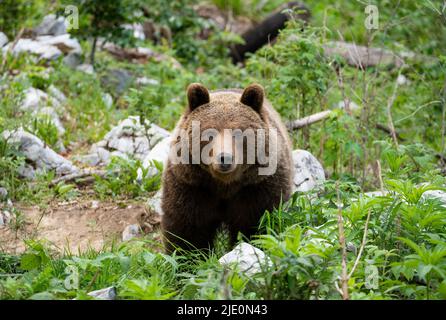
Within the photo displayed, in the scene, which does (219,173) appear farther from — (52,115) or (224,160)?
(52,115)

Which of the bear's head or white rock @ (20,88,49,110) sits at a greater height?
white rock @ (20,88,49,110)

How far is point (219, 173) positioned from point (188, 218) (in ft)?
1.88

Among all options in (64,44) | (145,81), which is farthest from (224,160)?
(64,44)

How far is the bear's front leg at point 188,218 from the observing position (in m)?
4.77

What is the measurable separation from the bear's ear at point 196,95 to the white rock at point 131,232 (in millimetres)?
1584

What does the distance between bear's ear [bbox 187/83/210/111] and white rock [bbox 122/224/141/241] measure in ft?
5.20

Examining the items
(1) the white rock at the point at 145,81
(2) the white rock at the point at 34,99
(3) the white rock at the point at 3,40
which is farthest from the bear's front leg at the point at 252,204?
(3) the white rock at the point at 3,40

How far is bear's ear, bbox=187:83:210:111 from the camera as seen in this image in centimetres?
469

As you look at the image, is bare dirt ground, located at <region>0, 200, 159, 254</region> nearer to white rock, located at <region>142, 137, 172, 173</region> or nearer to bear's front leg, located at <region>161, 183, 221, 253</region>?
white rock, located at <region>142, 137, 172, 173</region>

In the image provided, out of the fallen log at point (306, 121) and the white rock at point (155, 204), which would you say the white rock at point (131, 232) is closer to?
the white rock at point (155, 204)

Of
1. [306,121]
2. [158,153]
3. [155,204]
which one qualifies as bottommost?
[155,204]

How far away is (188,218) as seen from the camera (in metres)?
4.79

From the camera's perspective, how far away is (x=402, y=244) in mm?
3908

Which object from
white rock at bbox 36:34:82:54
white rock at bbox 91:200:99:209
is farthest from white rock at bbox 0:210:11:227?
white rock at bbox 36:34:82:54
